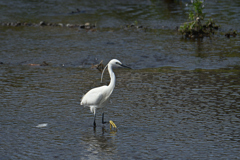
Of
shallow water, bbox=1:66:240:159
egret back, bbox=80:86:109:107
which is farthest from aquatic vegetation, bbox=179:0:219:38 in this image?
egret back, bbox=80:86:109:107

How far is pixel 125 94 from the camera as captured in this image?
48.8 feet

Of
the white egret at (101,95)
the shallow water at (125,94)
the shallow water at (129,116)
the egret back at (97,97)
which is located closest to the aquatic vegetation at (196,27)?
the shallow water at (125,94)

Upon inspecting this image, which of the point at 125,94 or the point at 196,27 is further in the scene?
the point at 196,27

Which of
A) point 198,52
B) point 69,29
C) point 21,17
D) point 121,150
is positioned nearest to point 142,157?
point 121,150

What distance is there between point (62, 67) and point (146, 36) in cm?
833

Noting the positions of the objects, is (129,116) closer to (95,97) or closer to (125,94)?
(95,97)

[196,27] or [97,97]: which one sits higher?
[196,27]

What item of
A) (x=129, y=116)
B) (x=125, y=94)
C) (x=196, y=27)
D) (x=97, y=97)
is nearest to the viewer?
(x=97, y=97)

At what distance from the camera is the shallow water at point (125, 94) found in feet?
33.5

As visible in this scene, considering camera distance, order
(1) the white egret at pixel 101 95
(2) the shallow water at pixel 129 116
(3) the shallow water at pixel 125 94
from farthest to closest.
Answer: (1) the white egret at pixel 101 95
(3) the shallow water at pixel 125 94
(2) the shallow water at pixel 129 116

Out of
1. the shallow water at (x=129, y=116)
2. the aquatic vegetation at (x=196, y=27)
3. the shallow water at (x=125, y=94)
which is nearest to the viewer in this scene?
the shallow water at (x=129, y=116)

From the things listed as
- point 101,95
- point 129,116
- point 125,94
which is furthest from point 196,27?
point 101,95

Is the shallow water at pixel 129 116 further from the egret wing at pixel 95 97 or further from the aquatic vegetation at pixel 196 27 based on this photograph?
the aquatic vegetation at pixel 196 27

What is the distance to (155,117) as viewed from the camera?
12.4 m
